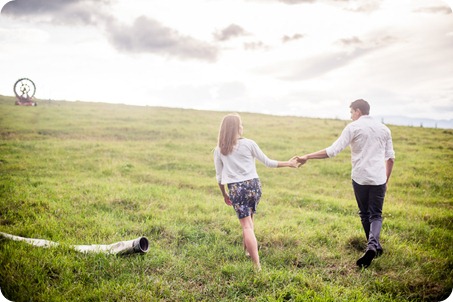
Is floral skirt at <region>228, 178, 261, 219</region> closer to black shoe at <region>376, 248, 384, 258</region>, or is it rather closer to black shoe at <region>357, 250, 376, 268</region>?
black shoe at <region>357, 250, 376, 268</region>

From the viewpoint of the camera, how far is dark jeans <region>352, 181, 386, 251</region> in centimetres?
571

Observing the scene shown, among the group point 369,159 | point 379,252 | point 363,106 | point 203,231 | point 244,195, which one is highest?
point 363,106

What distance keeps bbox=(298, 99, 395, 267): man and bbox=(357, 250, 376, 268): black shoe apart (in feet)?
0.79

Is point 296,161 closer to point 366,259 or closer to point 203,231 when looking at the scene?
point 366,259

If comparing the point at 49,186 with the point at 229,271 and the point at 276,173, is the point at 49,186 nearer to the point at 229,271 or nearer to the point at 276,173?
the point at 229,271

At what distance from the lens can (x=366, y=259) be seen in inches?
214

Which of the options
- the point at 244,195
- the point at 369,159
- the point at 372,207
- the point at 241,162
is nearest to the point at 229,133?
the point at 241,162

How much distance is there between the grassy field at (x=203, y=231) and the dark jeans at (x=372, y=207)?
0.54 m

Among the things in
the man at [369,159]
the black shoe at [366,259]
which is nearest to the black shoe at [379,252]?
the man at [369,159]

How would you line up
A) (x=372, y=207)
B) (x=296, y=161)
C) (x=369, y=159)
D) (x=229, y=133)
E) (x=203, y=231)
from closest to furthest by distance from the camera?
(x=229, y=133), (x=369, y=159), (x=372, y=207), (x=296, y=161), (x=203, y=231)

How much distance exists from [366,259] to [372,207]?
0.97 metres

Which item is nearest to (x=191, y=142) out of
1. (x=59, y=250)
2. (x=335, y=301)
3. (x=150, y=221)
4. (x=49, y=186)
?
(x=49, y=186)

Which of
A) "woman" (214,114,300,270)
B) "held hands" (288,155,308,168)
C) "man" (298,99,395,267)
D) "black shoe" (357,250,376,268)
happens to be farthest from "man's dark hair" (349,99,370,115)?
"black shoe" (357,250,376,268)

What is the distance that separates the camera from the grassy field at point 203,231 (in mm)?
4863
